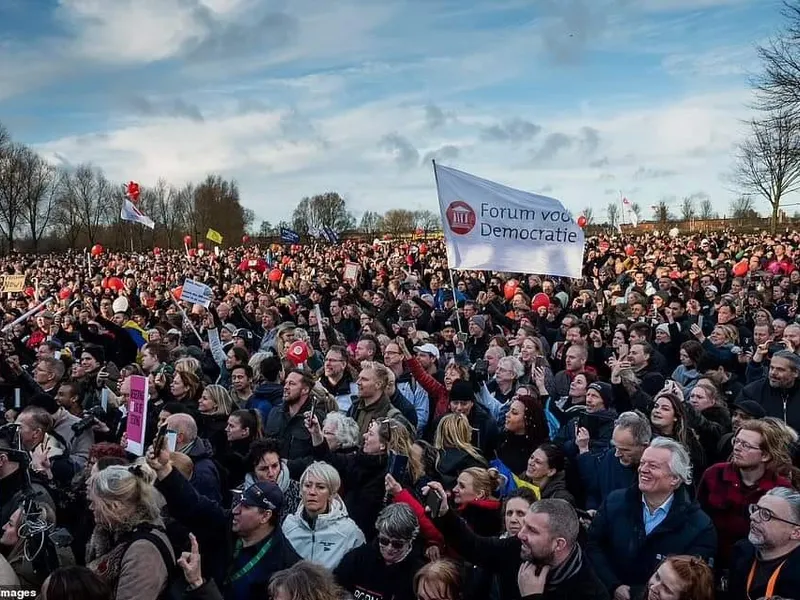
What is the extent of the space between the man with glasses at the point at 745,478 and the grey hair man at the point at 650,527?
1.53ft

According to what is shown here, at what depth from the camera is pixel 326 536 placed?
437 centimetres

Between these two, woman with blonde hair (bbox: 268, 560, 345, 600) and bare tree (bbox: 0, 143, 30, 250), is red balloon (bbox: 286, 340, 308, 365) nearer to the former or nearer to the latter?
woman with blonde hair (bbox: 268, 560, 345, 600)

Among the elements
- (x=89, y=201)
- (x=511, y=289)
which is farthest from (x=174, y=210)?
(x=511, y=289)

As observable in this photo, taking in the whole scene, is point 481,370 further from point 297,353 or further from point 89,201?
point 89,201

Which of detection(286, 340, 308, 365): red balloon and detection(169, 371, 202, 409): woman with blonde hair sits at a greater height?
detection(286, 340, 308, 365): red balloon

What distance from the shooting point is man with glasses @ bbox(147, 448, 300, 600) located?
397cm

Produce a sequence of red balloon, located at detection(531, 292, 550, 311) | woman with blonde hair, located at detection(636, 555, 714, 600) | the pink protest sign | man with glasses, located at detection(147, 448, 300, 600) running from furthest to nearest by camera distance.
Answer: red balloon, located at detection(531, 292, 550, 311) → the pink protest sign → man with glasses, located at detection(147, 448, 300, 600) → woman with blonde hair, located at detection(636, 555, 714, 600)

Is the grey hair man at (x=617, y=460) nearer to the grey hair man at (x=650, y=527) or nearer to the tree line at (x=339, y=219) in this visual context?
the grey hair man at (x=650, y=527)

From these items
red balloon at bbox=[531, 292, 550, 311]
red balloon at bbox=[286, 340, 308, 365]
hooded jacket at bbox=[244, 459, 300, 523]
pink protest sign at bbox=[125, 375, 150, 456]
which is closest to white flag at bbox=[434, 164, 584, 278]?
red balloon at bbox=[531, 292, 550, 311]

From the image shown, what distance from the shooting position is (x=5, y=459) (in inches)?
183

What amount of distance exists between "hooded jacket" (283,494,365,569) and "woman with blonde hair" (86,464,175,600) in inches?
34.2

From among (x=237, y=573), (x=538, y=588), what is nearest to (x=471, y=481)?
(x=538, y=588)

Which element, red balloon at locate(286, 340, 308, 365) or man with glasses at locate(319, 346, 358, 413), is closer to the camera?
man with glasses at locate(319, 346, 358, 413)

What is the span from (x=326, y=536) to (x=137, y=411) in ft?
5.56
